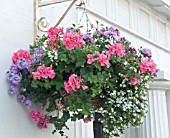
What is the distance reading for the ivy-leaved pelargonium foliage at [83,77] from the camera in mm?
3230

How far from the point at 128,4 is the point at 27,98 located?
3631 mm

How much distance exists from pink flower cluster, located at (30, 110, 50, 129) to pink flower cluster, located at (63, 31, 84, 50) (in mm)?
749

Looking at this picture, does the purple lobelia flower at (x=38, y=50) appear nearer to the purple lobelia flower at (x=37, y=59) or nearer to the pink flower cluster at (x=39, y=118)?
the purple lobelia flower at (x=37, y=59)

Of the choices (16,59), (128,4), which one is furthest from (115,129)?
(128,4)

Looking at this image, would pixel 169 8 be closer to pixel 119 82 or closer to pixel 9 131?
pixel 119 82

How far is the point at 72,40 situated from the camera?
327 centimetres

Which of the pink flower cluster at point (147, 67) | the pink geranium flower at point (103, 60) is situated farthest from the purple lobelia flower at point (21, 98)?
the pink flower cluster at point (147, 67)

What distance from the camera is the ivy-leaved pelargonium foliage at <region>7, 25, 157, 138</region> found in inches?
127

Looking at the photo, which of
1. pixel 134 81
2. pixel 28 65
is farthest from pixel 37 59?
pixel 134 81

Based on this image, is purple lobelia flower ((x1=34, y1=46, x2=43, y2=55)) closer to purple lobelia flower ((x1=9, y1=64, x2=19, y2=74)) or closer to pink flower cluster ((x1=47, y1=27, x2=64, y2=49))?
pink flower cluster ((x1=47, y1=27, x2=64, y2=49))

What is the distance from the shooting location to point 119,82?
3451mm

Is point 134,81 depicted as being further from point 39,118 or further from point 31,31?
point 31,31

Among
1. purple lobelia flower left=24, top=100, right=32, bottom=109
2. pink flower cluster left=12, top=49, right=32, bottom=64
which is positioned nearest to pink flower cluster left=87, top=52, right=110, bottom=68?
pink flower cluster left=12, top=49, right=32, bottom=64

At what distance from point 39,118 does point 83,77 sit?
27.7 inches
